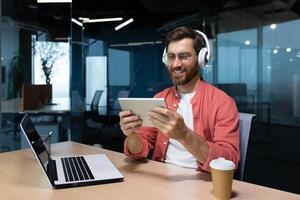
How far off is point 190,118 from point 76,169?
554 mm

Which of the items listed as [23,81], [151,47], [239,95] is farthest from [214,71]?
[23,81]

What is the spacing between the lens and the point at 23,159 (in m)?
1.53

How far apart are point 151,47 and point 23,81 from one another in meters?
1.74

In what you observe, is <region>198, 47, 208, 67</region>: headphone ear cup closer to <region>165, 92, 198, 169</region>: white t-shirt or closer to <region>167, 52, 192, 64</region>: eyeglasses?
<region>167, 52, 192, 64</region>: eyeglasses

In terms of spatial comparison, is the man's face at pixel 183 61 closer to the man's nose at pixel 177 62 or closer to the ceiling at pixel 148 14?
the man's nose at pixel 177 62

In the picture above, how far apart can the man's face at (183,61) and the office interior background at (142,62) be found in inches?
62.0

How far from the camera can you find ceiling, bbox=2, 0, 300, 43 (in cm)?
358

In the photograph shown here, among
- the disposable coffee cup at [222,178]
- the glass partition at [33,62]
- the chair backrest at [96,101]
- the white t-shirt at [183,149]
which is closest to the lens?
the disposable coffee cup at [222,178]

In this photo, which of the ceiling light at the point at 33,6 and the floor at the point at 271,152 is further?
the ceiling light at the point at 33,6

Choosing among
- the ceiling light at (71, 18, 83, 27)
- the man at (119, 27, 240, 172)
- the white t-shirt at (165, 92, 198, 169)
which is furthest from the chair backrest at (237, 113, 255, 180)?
the ceiling light at (71, 18, 83, 27)

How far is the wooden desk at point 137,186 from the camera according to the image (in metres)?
1.04

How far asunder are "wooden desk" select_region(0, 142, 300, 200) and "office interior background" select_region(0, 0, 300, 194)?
1.73 meters

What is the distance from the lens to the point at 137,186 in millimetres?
1126

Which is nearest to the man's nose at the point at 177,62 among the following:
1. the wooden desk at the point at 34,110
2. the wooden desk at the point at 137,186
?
the wooden desk at the point at 137,186
